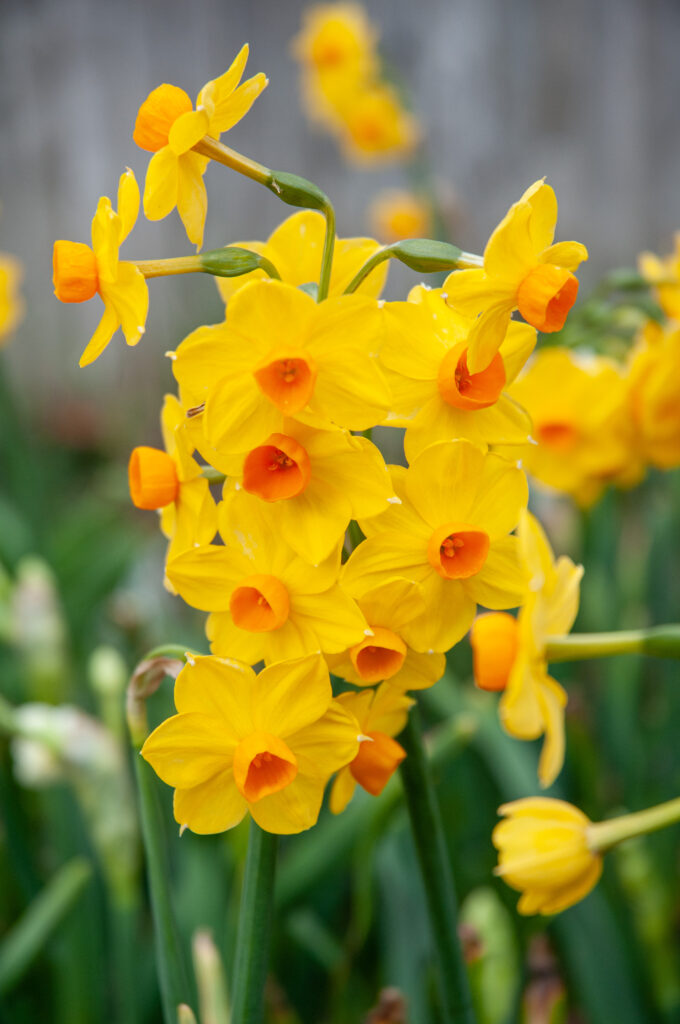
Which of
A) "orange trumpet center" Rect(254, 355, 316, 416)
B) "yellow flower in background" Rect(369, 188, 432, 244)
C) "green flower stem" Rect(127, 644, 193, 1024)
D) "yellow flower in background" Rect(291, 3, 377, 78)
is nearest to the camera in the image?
"orange trumpet center" Rect(254, 355, 316, 416)

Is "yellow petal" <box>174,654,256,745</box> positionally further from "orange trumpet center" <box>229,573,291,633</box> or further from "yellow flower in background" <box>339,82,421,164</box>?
"yellow flower in background" <box>339,82,421,164</box>

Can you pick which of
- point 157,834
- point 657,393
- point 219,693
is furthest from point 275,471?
point 657,393

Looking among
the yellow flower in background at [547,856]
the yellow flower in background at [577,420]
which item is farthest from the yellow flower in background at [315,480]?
the yellow flower in background at [577,420]

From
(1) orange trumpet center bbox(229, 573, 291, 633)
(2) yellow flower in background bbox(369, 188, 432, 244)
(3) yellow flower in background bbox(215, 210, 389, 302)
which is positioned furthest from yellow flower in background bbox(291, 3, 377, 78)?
(1) orange trumpet center bbox(229, 573, 291, 633)

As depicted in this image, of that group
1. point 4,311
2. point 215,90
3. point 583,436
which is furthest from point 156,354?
point 215,90

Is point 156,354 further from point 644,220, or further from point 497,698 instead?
point 497,698

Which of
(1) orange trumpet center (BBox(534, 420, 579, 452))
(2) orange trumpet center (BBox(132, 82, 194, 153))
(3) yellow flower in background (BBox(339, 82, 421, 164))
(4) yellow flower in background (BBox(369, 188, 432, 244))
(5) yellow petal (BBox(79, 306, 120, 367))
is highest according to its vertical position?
(3) yellow flower in background (BBox(339, 82, 421, 164))

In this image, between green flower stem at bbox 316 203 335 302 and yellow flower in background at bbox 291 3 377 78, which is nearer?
green flower stem at bbox 316 203 335 302
